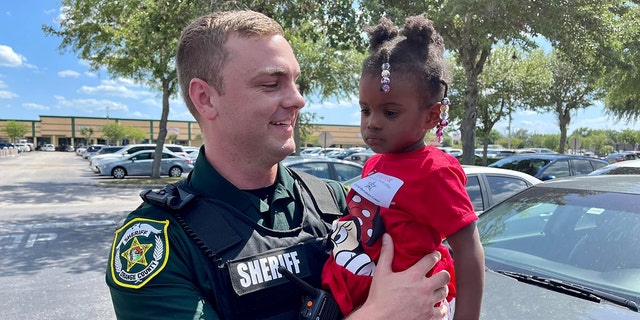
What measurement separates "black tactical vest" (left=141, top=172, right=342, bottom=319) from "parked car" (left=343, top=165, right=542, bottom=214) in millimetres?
4909

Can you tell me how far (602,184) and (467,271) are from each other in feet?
7.95

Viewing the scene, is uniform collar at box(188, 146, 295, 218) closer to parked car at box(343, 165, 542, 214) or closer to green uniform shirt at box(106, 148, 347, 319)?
green uniform shirt at box(106, 148, 347, 319)

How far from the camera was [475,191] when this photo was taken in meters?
6.23

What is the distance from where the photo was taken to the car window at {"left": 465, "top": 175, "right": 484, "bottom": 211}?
20.1 feet

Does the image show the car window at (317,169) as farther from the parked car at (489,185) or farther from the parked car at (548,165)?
the parked car at (548,165)

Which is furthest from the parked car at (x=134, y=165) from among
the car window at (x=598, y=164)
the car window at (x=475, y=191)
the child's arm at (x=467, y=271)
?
the child's arm at (x=467, y=271)

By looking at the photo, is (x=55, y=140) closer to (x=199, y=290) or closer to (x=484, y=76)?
(x=484, y=76)

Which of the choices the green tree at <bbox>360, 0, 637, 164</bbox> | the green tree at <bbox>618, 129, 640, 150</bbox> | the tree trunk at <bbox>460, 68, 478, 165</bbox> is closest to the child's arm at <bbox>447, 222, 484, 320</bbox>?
the green tree at <bbox>360, 0, 637, 164</bbox>

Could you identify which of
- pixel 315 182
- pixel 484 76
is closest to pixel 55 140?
pixel 484 76

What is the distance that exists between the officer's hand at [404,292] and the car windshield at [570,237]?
159 centimetres

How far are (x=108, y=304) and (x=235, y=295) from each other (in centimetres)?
416

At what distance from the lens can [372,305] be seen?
1.37 meters

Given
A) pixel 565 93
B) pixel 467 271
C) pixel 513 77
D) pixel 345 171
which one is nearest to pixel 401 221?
pixel 467 271

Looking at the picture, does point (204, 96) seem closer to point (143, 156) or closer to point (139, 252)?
point (139, 252)
